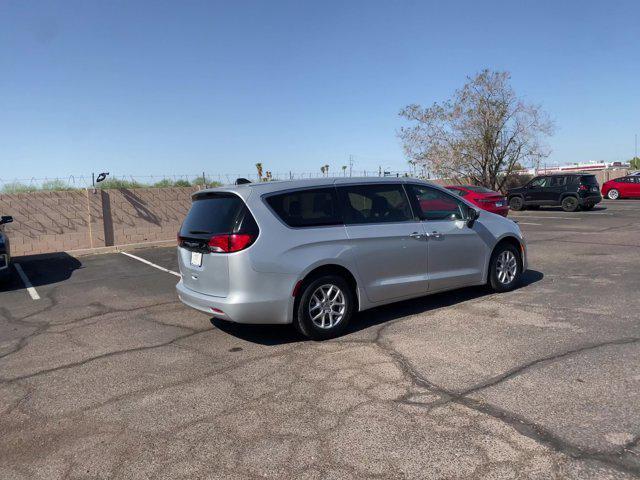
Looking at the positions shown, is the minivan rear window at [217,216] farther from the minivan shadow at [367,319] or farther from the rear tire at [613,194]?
the rear tire at [613,194]

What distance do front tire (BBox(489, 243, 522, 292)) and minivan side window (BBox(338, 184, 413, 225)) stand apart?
172cm

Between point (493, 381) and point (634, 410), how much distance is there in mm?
986

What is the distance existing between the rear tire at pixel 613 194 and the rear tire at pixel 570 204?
33.6 feet

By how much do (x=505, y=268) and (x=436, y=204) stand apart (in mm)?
1608

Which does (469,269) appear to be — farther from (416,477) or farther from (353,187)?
(416,477)

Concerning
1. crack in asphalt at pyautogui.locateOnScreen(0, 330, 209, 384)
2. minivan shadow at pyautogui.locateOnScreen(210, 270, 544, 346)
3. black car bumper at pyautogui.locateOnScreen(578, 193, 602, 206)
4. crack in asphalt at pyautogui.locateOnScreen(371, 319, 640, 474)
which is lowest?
crack in asphalt at pyautogui.locateOnScreen(371, 319, 640, 474)

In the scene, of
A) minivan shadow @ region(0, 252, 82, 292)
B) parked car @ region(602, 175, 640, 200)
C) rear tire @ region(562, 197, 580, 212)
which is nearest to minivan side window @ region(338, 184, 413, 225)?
minivan shadow @ region(0, 252, 82, 292)

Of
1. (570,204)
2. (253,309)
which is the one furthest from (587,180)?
(253,309)

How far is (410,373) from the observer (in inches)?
174

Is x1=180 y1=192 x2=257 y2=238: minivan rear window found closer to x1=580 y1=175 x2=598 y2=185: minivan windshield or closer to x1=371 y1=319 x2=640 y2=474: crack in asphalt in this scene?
x1=371 y1=319 x2=640 y2=474: crack in asphalt

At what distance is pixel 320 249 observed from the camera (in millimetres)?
5328

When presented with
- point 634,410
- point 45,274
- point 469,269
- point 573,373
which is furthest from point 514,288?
point 45,274

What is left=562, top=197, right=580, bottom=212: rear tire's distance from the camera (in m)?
22.6

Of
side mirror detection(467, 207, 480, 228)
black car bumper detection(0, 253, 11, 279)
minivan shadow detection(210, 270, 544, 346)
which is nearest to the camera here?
minivan shadow detection(210, 270, 544, 346)
